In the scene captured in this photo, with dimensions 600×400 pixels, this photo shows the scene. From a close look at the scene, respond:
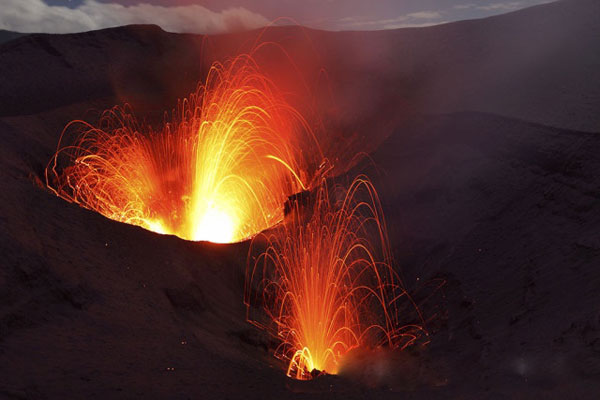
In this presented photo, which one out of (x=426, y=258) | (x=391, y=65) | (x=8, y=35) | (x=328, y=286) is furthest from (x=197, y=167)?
(x=8, y=35)

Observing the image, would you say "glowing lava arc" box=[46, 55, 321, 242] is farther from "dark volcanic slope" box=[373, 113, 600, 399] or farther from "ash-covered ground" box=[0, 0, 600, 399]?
"dark volcanic slope" box=[373, 113, 600, 399]

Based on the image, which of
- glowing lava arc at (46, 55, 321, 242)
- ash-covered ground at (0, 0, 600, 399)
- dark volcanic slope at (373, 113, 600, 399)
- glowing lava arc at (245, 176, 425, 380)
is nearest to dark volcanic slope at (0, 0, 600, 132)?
ash-covered ground at (0, 0, 600, 399)

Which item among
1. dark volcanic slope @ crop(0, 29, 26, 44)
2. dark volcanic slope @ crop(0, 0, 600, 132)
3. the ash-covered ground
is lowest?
the ash-covered ground

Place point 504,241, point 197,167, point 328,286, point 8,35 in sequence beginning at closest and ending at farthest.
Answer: point 504,241 → point 328,286 → point 197,167 → point 8,35

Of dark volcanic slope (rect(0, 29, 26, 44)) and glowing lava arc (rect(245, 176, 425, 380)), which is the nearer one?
glowing lava arc (rect(245, 176, 425, 380))

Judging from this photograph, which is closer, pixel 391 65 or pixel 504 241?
pixel 504 241

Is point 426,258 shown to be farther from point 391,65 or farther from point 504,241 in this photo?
point 391,65

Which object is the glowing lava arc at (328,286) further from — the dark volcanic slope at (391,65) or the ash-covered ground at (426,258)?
the dark volcanic slope at (391,65)

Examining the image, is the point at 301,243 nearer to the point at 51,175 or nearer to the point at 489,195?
the point at 489,195
